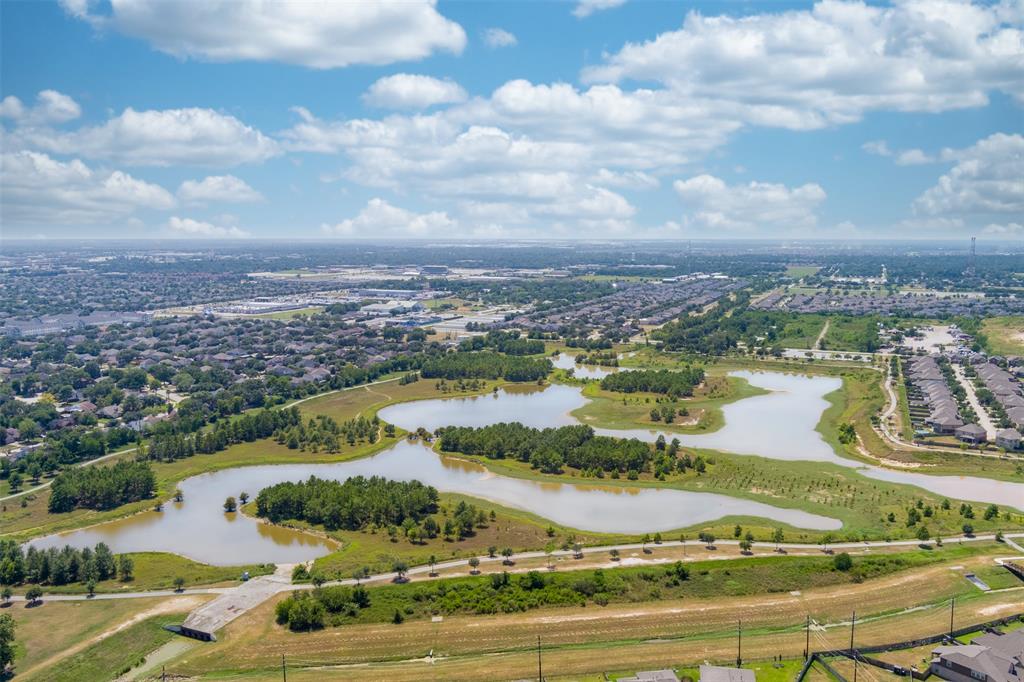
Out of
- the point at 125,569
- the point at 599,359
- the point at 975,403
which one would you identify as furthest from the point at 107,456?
the point at 975,403

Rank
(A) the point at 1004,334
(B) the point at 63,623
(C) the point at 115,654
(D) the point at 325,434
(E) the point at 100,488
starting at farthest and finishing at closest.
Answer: (A) the point at 1004,334
(D) the point at 325,434
(E) the point at 100,488
(B) the point at 63,623
(C) the point at 115,654

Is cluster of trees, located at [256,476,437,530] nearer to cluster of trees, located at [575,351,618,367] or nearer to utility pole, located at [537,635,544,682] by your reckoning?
utility pole, located at [537,635,544,682]

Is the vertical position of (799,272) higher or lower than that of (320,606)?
higher

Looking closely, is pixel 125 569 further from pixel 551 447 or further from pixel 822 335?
pixel 822 335

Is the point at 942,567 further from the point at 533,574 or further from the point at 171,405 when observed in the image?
the point at 171,405

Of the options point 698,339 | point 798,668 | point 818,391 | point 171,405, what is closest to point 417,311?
point 698,339
